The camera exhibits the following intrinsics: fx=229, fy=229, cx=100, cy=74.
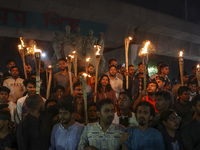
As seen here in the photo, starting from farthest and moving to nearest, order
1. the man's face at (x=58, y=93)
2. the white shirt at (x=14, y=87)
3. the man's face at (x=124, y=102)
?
the white shirt at (x=14, y=87)
the man's face at (x=58, y=93)
the man's face at (x=124, y=102)

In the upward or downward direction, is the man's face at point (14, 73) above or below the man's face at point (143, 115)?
above

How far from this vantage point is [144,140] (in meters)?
2.63

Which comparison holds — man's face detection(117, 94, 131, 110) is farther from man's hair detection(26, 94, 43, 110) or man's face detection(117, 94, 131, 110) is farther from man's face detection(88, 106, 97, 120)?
man's hair detection(26, 94, 43, 110)

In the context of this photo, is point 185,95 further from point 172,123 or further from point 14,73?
point 14,73

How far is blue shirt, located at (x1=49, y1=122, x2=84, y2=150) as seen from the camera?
292cm

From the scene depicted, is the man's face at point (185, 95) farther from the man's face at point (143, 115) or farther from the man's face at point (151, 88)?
the man's face at point (143, 115)

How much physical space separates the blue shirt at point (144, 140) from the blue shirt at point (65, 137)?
27.1 inches

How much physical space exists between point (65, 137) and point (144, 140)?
3.28 ft

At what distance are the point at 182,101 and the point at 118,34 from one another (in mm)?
9560

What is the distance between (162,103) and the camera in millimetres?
3666

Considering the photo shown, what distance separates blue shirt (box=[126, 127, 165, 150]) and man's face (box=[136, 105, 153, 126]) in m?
0.09

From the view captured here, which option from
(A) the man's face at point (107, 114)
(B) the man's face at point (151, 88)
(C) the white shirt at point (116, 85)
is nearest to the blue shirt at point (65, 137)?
(A) the man's face at point (107, 114)

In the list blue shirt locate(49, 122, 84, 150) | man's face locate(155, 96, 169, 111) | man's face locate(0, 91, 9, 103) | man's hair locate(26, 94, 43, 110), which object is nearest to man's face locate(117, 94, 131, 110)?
man's face locate(155, 96, 169, 111)

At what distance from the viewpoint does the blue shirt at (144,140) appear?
261cm
